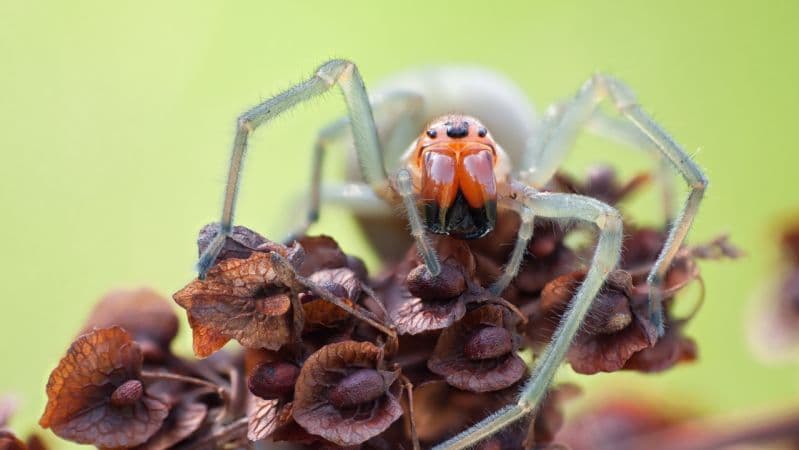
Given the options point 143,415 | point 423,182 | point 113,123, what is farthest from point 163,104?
point 143,415

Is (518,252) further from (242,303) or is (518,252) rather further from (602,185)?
(242,303)

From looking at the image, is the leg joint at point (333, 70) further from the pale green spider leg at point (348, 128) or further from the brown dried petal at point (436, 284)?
the brown dried petal at point (436, 284)

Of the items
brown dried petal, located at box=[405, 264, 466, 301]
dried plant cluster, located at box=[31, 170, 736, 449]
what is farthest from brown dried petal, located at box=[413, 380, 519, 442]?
brown dried petal, located at box=[405, 264, 466, 301]

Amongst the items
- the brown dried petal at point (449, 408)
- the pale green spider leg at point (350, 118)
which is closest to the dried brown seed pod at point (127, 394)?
the pale green spider leg at point (350, 118)

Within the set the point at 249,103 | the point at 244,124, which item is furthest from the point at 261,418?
the point at 249,103

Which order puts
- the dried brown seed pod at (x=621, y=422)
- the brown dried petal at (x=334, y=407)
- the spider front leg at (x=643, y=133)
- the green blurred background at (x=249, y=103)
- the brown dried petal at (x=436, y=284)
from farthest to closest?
the green blurred background at (x=249, y=103) → the dried brown seed pod at (x=621, y=422) → the spider front leg at (x=643, y=133) → the brown dried petal at (x=436, y=284) → the brown dried petal at (x=334, y=407)

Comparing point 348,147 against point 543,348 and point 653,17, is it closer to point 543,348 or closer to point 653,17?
point 543,348

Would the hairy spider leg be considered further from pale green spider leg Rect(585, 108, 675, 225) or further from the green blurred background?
the green blurred background
